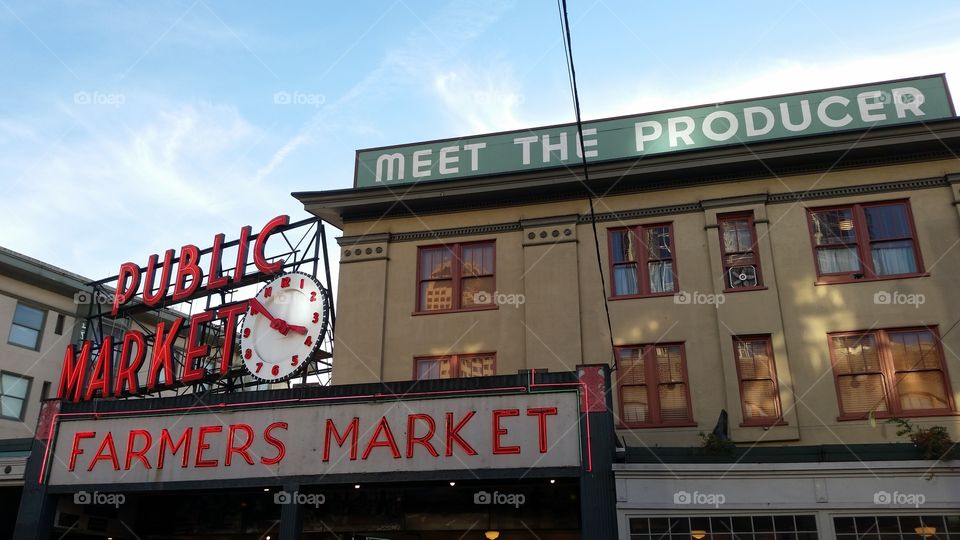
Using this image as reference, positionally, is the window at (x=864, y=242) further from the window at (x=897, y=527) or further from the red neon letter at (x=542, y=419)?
the red neon letter at (x=542, y=419)

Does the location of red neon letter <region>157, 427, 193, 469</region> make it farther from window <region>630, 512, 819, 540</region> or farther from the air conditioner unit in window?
the air conditioner unit in window

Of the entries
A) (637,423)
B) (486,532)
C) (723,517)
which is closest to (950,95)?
(637,423)

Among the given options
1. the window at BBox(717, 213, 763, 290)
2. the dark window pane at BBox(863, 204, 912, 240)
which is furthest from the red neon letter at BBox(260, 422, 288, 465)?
the dark window pane at BBox(863, 204, 912, 240)

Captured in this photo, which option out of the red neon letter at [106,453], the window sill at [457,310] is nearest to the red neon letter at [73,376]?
the red neon letter at [106,453]

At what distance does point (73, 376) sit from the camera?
2681 cm

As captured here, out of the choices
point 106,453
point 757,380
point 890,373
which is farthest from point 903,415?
point 106,453

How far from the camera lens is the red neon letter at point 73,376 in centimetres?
2659

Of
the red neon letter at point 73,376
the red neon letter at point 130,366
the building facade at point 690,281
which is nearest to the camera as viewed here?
the building facade at point 690,281

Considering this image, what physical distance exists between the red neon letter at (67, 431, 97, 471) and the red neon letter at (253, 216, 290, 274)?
781 cm

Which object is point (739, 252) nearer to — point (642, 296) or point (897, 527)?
point (642, 296)

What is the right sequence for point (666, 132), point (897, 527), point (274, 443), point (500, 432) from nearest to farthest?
point (897, 527) → point (500, 432) → point (274, 443) → point (666, 132)

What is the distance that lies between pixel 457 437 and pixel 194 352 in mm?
12444

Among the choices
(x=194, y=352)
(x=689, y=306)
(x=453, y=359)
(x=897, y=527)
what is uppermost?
(x=194, y=352)

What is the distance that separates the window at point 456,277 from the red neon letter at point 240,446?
21.2 feet
